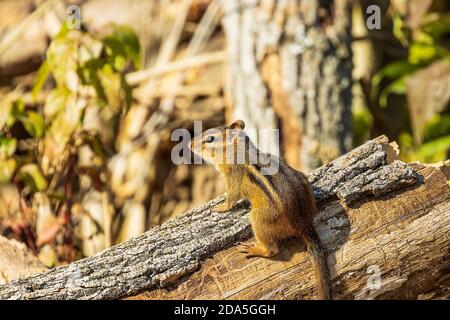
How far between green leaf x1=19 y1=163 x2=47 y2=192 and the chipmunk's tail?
2.29m

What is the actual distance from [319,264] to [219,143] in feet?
3.28

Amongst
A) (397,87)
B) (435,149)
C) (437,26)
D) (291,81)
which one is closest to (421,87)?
(397,87)

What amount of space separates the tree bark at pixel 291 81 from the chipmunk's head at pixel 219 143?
1.86m

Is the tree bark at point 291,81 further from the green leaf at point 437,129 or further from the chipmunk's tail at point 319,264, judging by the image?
the chipmunk's tail at point 319,264

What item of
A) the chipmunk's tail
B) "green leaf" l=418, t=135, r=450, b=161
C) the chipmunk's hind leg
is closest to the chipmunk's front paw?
the chipmunk's hind leg

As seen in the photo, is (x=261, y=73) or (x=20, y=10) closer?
(x=261, y=73)

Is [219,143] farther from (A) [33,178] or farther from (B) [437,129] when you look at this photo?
(B) [437,129]

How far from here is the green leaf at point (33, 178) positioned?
5340 millimetres

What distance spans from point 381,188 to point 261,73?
2.57 m

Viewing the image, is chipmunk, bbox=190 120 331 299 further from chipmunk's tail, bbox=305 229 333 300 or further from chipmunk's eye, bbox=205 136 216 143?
chipmunk's eye, bbox=205 136 216 143

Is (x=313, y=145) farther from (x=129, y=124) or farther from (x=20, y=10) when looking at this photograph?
(x=20, y=10)

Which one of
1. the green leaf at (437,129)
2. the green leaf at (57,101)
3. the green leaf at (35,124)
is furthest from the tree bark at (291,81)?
the green leaf at (35,124)

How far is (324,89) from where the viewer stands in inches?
252
